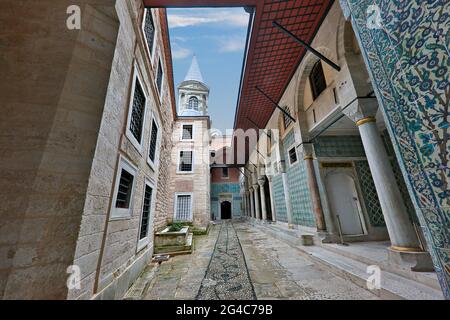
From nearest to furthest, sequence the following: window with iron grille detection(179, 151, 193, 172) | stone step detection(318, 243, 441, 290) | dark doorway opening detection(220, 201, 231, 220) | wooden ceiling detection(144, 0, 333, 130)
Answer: stone step detection(318, 243, 441, 290) → wooden ceiling detection(144, 0, 333, 130) → window with iron grille detection(179, 151, 193, 172) → dark doorway opening detection(220, 201, 231, 220)

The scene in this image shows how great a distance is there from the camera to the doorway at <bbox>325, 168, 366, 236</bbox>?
17.3ft

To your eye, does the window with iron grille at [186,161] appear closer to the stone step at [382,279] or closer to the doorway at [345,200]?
the doorway at [345,200]

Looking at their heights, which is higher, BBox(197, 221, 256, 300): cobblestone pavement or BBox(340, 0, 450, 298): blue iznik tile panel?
BBox(340, 0, 450, 298): blue iznik tile panel

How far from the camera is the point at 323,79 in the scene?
17.4 feet

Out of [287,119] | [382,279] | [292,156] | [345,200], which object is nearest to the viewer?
[382,279]

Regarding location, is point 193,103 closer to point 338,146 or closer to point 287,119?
point 287,119

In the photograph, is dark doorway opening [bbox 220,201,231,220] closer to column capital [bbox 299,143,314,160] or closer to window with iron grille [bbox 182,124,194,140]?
window with iron grille [bbox 182,124,194,140]

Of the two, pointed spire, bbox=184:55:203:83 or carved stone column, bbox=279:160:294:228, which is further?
pointed spire, bbox=184:55:203:83

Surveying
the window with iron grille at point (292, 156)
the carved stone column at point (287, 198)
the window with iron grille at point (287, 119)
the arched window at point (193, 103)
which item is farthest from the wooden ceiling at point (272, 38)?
the arched window at point (193, 103)

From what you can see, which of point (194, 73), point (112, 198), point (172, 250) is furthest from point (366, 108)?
point (194, 73)

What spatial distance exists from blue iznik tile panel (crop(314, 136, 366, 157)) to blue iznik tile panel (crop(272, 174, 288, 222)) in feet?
10.6

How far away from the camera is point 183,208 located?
11.2 metres

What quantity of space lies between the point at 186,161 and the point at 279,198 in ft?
23.1

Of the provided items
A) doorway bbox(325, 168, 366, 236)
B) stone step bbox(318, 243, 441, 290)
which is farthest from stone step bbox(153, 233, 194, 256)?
doorway bbox(325, 168, 366, 236)
